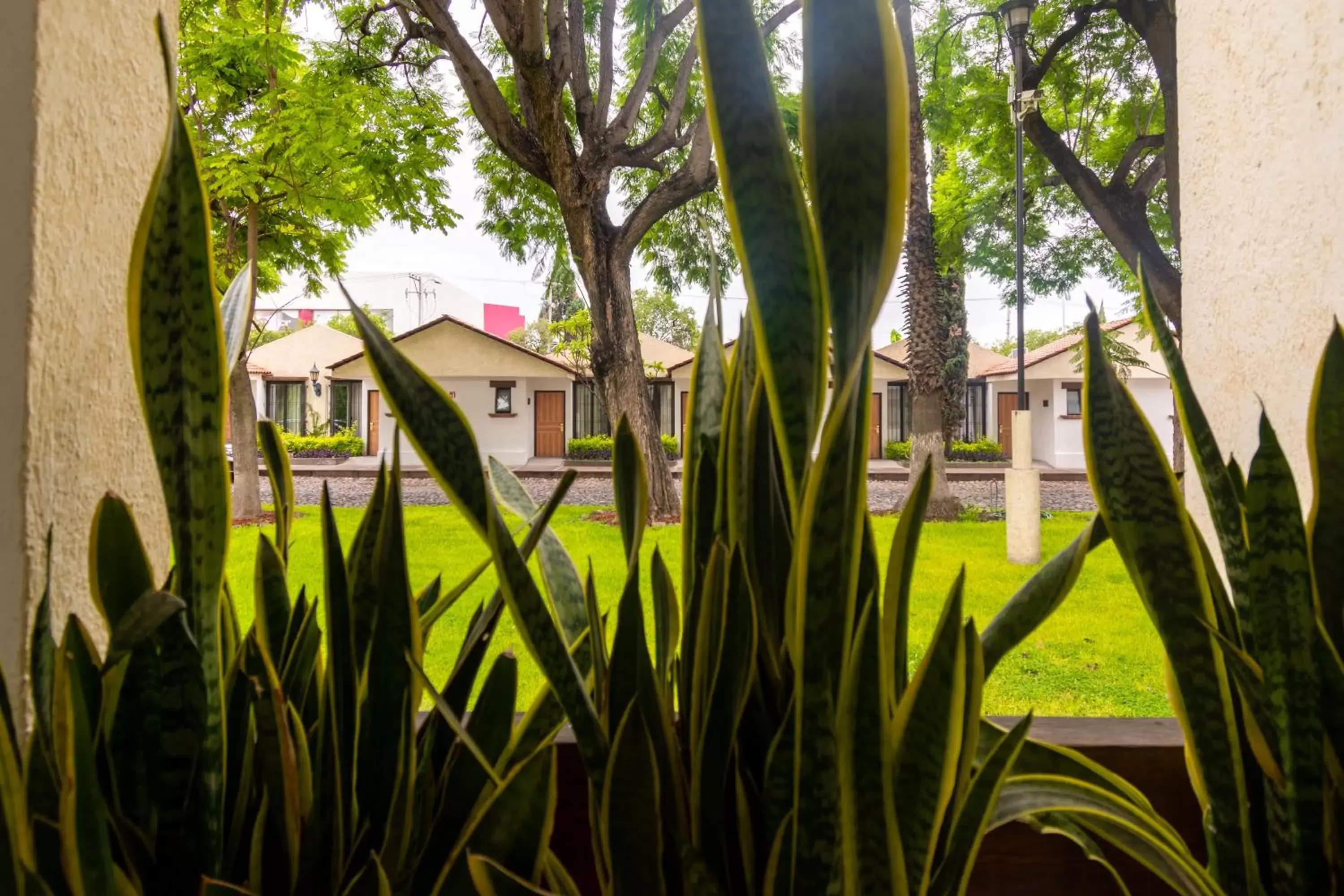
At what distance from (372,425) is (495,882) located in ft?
20.5

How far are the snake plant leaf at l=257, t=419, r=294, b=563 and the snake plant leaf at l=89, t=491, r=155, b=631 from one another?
0.12 metres

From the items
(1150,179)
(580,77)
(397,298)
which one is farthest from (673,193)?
(1150,179)

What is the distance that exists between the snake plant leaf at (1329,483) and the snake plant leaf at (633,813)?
35cm

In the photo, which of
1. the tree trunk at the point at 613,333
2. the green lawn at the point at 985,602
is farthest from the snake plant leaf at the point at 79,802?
the tree trunk at the point at 613,333

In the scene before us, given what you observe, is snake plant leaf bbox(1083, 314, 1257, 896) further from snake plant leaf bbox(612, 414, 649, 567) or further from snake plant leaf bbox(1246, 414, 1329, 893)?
snake plant leaf bbox(612, 414, 649, 567)

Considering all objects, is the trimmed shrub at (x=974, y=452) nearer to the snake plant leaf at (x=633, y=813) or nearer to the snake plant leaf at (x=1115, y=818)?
the snake plant leaf at (x=1115, y=818)

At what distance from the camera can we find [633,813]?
0.34 metres

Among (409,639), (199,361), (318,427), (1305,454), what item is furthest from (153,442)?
(318,427)

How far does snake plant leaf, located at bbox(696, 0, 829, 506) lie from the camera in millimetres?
288

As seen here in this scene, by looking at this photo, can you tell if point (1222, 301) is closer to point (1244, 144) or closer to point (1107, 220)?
point (1244, 144)

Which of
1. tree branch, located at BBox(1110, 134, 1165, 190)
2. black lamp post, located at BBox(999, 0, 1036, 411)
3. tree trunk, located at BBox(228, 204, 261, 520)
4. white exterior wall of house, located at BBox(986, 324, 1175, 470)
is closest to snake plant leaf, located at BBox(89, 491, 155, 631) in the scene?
black lamp post, located at BBox(999, 0, 1036, 411)

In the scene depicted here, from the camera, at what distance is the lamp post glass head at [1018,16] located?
10.5 feet

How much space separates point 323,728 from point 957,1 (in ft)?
16.0

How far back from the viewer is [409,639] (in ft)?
1.26
